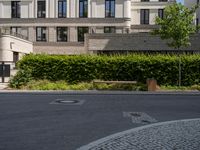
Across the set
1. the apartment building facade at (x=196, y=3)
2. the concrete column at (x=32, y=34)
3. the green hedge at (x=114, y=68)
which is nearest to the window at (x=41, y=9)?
the concrete column at (x=32, y=34)

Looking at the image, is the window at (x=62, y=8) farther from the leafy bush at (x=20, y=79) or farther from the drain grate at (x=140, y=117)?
the drain grate at (x=140, y=117)

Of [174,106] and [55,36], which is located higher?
[55,36]

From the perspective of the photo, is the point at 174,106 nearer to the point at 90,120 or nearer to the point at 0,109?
the point at 90,120

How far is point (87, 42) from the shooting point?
148ft

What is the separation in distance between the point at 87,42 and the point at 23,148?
37.2 m

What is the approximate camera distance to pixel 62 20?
185 ft

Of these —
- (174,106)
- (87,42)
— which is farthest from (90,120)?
(87,42)

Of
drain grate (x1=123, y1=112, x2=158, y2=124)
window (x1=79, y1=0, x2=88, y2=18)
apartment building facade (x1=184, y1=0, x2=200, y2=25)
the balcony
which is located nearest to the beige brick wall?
the balcony

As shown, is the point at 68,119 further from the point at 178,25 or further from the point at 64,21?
the point at 64,21

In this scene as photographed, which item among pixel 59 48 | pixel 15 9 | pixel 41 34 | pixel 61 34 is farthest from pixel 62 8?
pixel 15 9

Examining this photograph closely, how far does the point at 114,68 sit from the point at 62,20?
31.9 metres

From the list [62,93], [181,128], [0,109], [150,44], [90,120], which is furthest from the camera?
[150,44]

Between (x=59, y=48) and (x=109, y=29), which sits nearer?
(x=109, y=29)

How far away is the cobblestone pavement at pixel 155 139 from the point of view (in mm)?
8273
